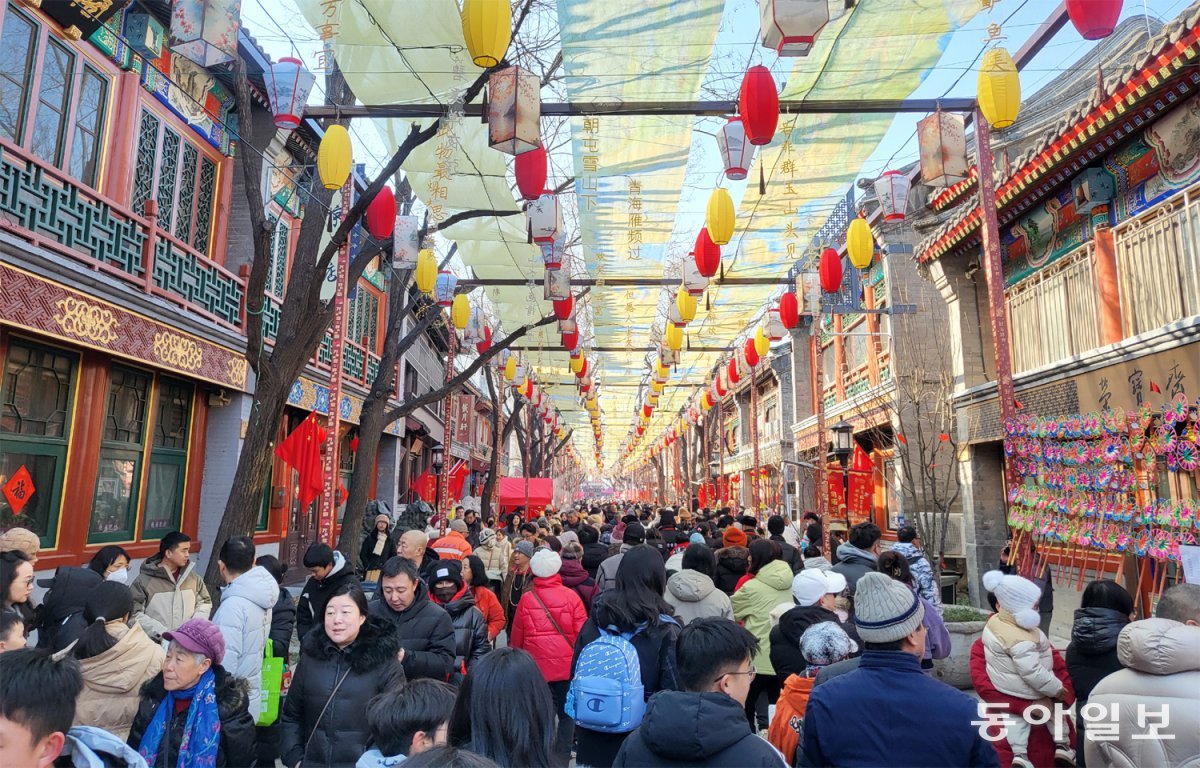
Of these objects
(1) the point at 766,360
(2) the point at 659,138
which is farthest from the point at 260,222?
(1) the point at 766,360

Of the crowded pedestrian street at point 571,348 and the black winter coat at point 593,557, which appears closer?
the crowded pedestrian street at point 571,348

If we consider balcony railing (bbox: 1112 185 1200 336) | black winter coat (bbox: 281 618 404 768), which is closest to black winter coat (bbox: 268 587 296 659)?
black winter coat (bbox: 281 618 404 768)

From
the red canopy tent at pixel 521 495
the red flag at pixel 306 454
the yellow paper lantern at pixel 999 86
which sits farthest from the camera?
the red canopy tent at pixel 521 495

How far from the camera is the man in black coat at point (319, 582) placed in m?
4.86

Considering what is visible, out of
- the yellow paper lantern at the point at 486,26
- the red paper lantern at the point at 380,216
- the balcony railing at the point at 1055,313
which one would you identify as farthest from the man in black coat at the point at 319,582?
the balcony railing at the point at 1055,313

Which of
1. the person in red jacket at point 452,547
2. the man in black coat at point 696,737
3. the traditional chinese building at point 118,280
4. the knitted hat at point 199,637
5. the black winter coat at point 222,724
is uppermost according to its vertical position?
the traditional chinese building at point 118,280

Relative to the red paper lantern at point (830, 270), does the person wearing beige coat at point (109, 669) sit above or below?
below

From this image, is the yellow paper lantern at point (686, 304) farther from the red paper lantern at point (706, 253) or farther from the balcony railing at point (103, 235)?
the balcony railing at point (103, 235)

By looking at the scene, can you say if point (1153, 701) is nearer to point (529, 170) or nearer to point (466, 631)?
point (466, 631)

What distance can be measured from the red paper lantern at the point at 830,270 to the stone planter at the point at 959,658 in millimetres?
5689

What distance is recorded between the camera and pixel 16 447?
748cm

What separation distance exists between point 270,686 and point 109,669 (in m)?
1.23

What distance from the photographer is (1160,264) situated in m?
8.05

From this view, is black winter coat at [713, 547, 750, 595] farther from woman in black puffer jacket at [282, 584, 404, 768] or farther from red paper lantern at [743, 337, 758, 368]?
red paper lantern at [743, 337, 758, 368]
